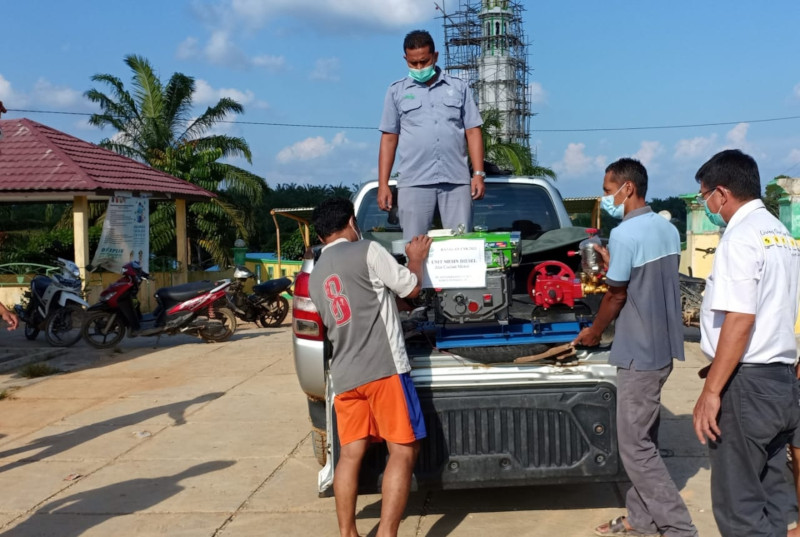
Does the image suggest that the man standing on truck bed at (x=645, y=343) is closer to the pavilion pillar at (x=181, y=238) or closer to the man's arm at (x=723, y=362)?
the man's arm at (x=723, y=362)

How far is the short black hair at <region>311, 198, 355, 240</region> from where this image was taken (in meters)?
4.39

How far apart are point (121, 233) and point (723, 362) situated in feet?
51.0

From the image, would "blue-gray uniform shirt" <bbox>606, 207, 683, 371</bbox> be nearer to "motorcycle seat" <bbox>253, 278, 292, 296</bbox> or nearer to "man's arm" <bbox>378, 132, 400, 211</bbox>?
"man's arm" <bbox>378, 132, 400, 211</bbox>

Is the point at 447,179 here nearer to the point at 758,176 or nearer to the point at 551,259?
the point at 551,259

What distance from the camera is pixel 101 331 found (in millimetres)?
12531

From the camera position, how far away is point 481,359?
452 cm

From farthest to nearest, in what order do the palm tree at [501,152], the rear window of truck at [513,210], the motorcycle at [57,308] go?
the palm tree at [501,152] → the motorcycle at [57,308] → the rear window of truck at [513,210]

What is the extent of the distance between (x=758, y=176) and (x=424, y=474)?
216cm

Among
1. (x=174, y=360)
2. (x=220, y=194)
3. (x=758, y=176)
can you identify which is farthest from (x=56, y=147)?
(x=758, y=176)

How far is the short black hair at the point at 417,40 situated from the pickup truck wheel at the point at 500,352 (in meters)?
2.13

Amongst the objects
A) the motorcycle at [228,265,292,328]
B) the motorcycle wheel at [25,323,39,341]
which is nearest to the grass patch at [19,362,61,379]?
the motorcycle wheel at [25,323,39,341]

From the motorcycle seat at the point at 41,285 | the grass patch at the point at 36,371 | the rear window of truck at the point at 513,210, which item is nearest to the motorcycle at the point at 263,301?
the motorcycle seat at the point at 41,285

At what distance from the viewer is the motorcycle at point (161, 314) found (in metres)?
12.5

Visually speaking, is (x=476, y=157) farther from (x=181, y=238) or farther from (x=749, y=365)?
(x=181, y=238)
